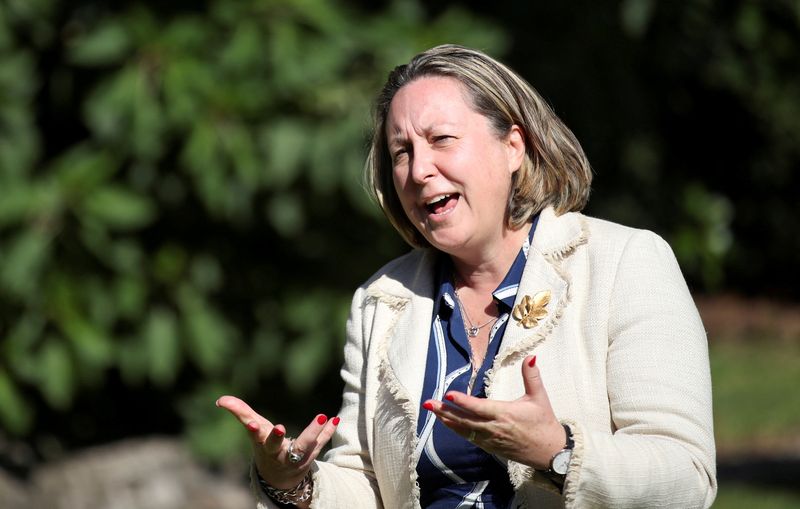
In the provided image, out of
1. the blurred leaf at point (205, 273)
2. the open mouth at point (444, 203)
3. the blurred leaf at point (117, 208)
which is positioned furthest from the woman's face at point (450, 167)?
the blurred leaf at point (205, 273)

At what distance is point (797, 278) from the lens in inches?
603

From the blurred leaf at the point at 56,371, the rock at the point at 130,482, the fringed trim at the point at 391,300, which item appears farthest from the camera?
the rock at the point at 130,482

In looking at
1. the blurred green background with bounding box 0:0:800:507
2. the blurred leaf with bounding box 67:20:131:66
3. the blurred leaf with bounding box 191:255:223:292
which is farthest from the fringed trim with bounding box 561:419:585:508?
the blurred leaf with bounding box 191:255:223:292

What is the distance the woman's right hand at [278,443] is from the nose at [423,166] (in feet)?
1.68

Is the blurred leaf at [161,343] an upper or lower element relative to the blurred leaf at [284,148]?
lower

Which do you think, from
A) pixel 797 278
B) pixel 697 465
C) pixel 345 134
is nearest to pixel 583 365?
pixel 697 465

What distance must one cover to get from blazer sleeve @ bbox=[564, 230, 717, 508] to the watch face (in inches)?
0.5

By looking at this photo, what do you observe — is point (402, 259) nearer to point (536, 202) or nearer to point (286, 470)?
point (536, 202)

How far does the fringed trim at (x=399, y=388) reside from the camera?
2.45 meters

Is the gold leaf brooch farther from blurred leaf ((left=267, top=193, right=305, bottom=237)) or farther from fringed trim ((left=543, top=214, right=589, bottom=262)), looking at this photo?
blurred leaf ((left=267, top=193, right=305, bottom=237))

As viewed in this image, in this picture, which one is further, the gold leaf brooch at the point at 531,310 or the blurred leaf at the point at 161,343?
the blurred leaf at the point at 161,343

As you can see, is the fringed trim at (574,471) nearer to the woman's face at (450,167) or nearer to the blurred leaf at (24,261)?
the woman's face at (450,167)

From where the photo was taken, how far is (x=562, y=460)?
6.98 feet

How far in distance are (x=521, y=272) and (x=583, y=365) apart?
11.6 inches
